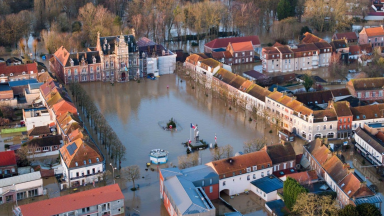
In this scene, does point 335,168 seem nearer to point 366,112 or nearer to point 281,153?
point 281,153

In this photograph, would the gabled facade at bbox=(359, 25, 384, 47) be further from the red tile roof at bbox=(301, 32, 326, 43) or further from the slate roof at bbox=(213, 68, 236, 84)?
the slate roof at bbox=(213, 68, 236, 84)

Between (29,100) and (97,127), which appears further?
(29,100)

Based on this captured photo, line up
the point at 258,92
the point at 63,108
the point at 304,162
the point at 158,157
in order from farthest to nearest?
1. the point at 258,92
2. the point at 63,108
3. the point at 158,157
4. the point at 304,162

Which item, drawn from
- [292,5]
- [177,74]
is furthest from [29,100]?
[292,5]

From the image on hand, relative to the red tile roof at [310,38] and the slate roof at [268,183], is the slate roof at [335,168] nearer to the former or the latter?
the slate roof at [268,183]

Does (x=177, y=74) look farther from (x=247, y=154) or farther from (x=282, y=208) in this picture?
(x=282, y=208)

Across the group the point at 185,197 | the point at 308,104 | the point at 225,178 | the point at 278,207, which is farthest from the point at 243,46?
the point at 185,197

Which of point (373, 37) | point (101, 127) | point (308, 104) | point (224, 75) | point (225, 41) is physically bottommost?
point (101, 127)

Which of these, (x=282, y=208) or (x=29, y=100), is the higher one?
(x=29, y=100)
